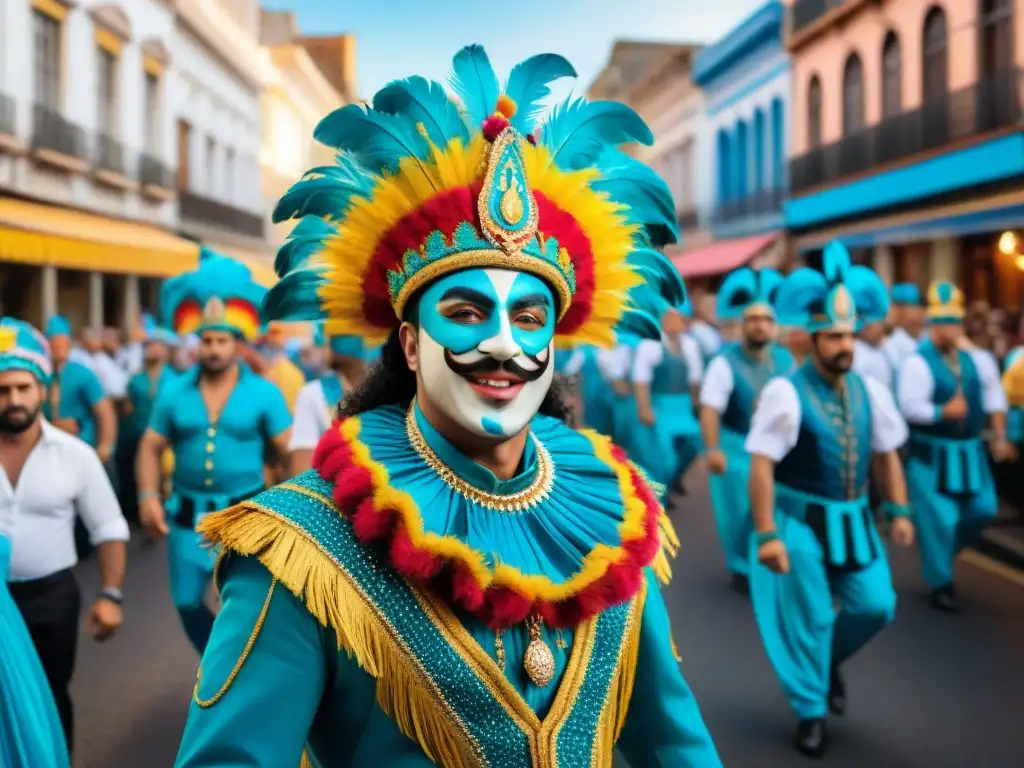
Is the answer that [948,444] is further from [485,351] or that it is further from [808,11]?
[808,11]

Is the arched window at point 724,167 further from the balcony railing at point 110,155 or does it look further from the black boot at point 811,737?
the black boot at point 811,737

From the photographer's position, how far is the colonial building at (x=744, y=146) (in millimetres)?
29250

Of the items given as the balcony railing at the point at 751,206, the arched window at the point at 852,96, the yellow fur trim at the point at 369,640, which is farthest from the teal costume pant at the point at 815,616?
the balcony railing at the point at 751,206

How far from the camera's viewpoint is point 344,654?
2.16 m

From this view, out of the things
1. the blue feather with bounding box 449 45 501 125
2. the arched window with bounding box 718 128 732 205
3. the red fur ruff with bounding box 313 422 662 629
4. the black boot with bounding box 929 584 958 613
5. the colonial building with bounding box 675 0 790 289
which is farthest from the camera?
the arched window with bounding box 718 128 732 205

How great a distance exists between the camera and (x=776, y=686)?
6379mm

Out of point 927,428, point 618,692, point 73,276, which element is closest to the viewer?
point 618,692

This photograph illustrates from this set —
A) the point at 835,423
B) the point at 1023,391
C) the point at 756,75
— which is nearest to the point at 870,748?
the point at 835,423

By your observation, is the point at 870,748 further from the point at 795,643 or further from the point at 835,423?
the point at 835,423

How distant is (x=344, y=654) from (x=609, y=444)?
0.89m

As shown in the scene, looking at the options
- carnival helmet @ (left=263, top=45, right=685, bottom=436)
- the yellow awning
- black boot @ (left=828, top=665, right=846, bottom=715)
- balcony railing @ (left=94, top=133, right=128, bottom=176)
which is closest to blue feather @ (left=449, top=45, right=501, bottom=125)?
carnival helmet @ (left=263, top=45, right=685, bottom=436)

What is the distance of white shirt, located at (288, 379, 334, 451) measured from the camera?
6488 millimetres

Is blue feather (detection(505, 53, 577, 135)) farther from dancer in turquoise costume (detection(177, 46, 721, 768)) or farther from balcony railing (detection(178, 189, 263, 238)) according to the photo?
balcony railing (detection(178, 189, 263, 238))

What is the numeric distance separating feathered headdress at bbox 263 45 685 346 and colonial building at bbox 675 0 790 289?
25.7m
